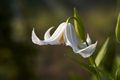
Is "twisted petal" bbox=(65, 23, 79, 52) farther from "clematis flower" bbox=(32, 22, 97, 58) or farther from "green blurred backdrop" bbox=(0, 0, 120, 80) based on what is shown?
"green blurred backdrop" bbox=(0, 0, 120, 80)

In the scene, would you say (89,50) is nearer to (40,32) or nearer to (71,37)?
(71,37)

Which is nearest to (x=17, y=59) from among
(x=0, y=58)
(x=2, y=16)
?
(x=0, y=58)

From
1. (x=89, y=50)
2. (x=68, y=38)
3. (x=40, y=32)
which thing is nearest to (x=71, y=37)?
(x=68, y=38)

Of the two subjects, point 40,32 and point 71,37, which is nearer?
point 71,37

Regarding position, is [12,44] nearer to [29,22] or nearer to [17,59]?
[17,59]

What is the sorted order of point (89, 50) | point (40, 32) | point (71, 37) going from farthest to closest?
point (40, 32) < point (71, 37) < point (89, 50)

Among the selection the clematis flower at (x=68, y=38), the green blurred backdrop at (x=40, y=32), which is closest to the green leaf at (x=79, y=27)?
the clematis flower at (x=68, y=38)

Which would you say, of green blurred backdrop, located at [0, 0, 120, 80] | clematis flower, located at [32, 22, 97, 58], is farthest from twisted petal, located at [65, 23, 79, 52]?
green blurred backdrop, located at [0, 0, 120, 80]

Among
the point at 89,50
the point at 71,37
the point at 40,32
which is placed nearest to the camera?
the point at 89,50
